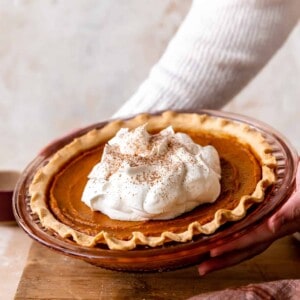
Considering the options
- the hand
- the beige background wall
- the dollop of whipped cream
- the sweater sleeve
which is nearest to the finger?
the hand

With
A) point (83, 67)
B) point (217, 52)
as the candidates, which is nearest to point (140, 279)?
point (217, 52)

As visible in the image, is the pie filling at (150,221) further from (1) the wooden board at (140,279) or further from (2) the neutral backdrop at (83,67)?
(2) the neutral backdrop at (83,67)

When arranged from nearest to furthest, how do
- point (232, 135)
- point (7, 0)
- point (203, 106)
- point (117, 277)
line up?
point (117, 277) < point (232, 135) < point (203, 106) < point (7, 0)

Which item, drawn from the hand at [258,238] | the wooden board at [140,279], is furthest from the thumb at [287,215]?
the wooden board at [140,279]

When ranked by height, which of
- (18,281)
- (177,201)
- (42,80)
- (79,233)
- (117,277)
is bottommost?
(42,80)

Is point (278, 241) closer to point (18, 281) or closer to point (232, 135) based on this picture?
point (232, 135)

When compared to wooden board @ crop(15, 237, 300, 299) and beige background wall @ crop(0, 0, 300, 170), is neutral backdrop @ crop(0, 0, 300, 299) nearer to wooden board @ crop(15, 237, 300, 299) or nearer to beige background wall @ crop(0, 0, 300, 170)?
beige background wall @ crop(0, 0, 300, 170)

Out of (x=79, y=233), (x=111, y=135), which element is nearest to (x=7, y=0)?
(x=111, y=135)
